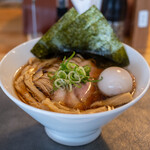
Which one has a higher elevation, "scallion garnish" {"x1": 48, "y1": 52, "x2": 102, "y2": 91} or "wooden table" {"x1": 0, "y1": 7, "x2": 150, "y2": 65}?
"scallion garnish" {"x1": 48, "y1": 52, "x2": 102, "y2": 91}

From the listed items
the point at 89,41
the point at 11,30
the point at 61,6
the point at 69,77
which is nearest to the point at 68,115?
the point at 69,77

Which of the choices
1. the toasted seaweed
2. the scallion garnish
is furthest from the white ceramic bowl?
the scallion garnish

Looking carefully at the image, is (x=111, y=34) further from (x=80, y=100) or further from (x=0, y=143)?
(x=0, y=143)

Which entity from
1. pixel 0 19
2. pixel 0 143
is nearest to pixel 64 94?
pixel 0 143

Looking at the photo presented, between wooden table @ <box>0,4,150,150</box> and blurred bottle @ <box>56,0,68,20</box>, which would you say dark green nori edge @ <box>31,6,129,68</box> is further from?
blurred bottle @ <box>56,0,68,20</box>

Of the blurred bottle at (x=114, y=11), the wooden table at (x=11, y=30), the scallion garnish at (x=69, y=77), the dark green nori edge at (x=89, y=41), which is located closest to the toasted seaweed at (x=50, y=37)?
the dark green nori edge at (x=89, y=41)

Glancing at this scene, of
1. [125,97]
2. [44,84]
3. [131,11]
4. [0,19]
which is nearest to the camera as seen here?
[125,97]
